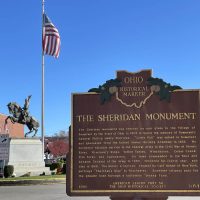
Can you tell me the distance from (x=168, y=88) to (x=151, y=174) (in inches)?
51.4

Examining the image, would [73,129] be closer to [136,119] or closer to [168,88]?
[136,119]

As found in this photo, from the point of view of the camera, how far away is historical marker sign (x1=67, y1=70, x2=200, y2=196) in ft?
23.1

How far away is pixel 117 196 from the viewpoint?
281 inches

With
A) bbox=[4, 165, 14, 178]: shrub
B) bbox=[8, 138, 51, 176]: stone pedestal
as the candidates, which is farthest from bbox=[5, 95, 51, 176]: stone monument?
bbox=[4, 165, 14, 178]: shrub

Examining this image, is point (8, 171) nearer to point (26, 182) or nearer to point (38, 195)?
point (26, 182)

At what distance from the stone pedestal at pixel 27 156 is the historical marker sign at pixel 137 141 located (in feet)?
96.9

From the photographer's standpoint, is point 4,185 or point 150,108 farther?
point 4,185

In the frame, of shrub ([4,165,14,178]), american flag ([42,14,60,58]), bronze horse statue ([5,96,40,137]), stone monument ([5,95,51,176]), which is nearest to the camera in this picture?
shrub ([4,165,14,178])

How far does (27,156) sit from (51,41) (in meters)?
9.39

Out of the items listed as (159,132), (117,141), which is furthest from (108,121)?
(159,132)

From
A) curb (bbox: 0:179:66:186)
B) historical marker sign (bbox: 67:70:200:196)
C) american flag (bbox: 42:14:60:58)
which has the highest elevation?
american flag (bbox: 42:14:60:58)

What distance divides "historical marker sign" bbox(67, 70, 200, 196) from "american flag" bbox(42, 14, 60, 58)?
27.6 metres

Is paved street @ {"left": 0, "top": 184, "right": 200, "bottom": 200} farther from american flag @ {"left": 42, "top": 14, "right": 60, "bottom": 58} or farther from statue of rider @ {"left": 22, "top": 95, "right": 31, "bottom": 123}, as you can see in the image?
statue of rider @ {"left": 22, "top": 95, "right": 31, "bottom": 123}

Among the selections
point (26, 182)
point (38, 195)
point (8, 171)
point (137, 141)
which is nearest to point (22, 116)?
point (8, 171)
